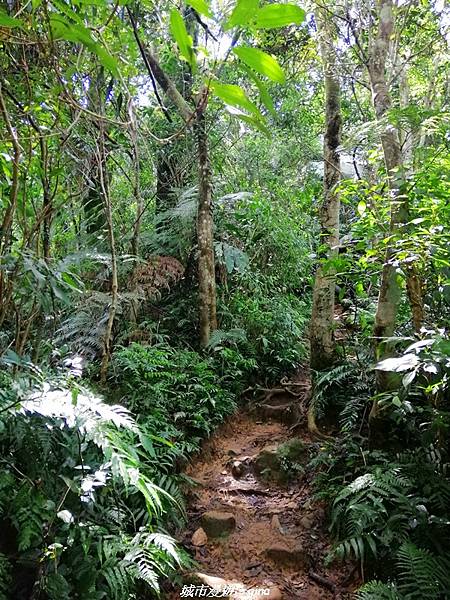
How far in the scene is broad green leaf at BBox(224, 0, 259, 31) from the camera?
0.48m

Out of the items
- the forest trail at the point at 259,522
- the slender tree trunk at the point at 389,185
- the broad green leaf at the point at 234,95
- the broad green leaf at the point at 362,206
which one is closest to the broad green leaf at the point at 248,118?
the broad green leaf at the point at 234,95

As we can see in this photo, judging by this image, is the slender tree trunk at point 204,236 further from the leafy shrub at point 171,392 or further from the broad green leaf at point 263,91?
the broad green leaf at point 263,91

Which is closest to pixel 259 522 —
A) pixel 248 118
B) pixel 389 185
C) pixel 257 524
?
pixel 257 524

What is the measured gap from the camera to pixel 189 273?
238 inches

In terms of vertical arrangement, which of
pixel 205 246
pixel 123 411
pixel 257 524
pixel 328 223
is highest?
pixel 328 223

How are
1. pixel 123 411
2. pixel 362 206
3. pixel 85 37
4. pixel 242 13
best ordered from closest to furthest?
1. pixel 242 13
2. pixel 85 37
3. pixel 123 411
4. pixel 362 206

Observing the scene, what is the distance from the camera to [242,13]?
0.49m

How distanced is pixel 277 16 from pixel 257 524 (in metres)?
3.68

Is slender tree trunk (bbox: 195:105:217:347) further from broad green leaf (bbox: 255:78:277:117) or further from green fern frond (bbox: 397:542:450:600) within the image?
broad green leaf (bbox: 255:78:277:117)

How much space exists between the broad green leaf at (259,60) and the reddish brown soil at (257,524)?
308 centimetres

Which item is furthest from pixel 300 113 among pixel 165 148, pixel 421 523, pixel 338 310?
pixel 421 523

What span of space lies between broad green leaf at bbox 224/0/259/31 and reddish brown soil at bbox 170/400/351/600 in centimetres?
314

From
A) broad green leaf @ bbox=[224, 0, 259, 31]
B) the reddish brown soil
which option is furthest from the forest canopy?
the reddish brown soil

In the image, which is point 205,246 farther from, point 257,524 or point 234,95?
point 234,95
